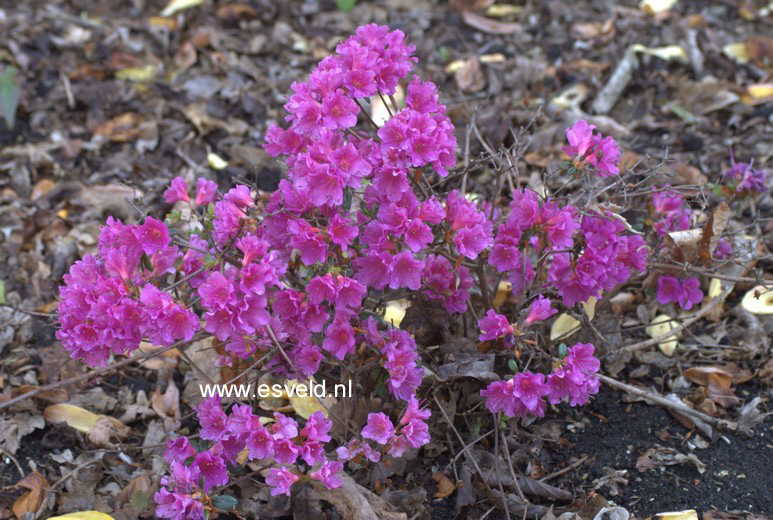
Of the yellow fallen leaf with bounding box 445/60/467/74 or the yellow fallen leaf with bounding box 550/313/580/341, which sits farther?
the yellow fallen leaf with bounding box 445/60/467/74

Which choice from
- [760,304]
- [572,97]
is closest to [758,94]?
[572,97]

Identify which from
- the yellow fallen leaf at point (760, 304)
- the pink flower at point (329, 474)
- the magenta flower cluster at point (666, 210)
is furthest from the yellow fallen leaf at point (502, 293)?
the pink flower at point (329, 474)

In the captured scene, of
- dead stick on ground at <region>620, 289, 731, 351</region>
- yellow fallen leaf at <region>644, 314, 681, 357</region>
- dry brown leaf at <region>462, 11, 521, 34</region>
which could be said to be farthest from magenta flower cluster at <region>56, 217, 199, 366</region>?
dry brown leaf at <region>462, 11, 521, 34</region>

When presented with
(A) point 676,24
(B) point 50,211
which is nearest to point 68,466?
(B) point 50,211

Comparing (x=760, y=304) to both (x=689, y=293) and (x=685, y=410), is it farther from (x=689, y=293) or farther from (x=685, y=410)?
(x=685, y=410)

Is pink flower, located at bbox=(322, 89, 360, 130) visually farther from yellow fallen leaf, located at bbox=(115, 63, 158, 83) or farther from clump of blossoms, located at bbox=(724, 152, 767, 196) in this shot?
yellow fallen leaf, located at bbox=(115, 63, 158, 83)

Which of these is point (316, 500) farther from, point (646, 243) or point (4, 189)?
point (4, 189)

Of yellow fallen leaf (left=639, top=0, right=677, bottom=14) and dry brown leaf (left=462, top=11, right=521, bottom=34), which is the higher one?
yellow fallen leaf (left=639, top=0, right=677, bottom=14)
